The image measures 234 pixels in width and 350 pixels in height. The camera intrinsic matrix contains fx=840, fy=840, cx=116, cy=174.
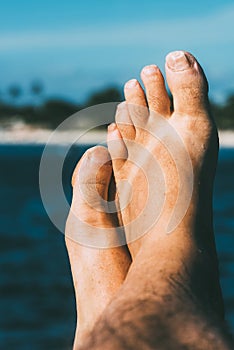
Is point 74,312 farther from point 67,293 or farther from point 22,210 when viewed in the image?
point 22,210

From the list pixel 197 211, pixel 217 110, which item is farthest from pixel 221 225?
pixel 217 110

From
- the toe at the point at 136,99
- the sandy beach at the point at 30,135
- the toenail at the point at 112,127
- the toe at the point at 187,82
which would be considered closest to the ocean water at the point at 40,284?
the toenail at the point at 112,127

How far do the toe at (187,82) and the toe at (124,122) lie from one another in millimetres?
252

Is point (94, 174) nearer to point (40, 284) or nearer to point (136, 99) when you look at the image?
point (136, 99)

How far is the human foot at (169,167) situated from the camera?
2568mm

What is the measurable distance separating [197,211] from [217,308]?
16.3 inches

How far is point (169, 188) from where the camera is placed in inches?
110

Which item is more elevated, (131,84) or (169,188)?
(131,84)

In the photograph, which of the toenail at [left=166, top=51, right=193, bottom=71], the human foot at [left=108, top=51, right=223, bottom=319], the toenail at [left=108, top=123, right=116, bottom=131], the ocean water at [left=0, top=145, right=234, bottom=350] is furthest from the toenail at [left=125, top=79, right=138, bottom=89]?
the ocean water at [left=0, top=145, right=234, bottom=350]

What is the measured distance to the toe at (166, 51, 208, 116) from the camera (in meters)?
2.86

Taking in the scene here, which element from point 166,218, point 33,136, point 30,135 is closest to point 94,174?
point 166,218

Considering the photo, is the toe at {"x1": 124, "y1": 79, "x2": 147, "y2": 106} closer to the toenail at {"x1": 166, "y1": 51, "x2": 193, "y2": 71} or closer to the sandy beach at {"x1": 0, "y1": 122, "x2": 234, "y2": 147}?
the toenail at {"x1": 166, "y1": 51, "x2": 193, "y2": 71}

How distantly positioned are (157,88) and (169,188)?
426 mm

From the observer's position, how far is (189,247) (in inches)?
100
